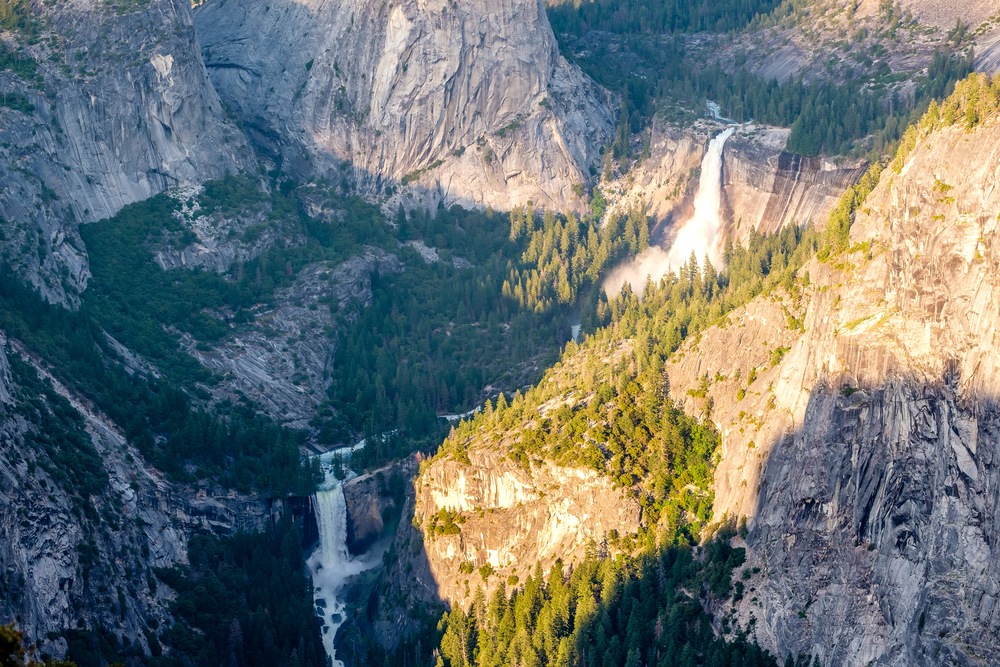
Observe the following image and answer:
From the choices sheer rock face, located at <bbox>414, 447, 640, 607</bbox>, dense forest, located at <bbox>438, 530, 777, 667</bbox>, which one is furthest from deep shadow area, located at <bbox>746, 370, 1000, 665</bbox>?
sheer rock face, located at <bbox>414, 447, 640, 607</bbox>

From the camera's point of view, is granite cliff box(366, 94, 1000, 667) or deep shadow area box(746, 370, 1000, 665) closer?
deep shadow area box(746, 370, 1000, 665)

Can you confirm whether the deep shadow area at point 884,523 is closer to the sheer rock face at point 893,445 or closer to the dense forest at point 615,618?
the sheer rock face at point 893,445

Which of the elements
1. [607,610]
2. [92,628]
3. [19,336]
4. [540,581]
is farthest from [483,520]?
[19,336]

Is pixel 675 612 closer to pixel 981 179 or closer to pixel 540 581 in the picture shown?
pixel 540 581

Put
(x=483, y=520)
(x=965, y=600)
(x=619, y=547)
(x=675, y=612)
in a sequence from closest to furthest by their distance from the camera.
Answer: (x=965, y=600) → (x=675, y=612) → (x=619, y=547) → (x=483, y=520)

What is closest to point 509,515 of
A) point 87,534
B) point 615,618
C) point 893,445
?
point 615,618

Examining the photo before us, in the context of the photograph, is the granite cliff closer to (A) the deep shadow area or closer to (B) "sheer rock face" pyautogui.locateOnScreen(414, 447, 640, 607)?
(A) the deep shadow area
